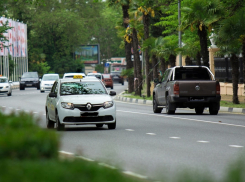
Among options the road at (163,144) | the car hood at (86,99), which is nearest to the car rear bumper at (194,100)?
the road at (163,144)

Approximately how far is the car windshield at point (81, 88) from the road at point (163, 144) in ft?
3.17

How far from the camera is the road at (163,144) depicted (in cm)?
942

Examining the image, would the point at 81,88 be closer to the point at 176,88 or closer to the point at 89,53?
the point at 176,88

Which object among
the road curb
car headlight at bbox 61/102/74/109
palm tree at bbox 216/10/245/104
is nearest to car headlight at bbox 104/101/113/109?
car headlight at bbox 61/102/74/109

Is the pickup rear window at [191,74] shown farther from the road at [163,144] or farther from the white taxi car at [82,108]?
the white taxi car at [82,108]

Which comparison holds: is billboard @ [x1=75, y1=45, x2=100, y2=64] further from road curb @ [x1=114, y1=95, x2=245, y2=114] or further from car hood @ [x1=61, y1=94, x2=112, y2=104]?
car hood @ [x1=61, y1=94, x2=112, y2=104]

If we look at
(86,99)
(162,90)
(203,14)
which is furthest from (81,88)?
(203,14)

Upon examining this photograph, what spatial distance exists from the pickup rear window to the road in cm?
397

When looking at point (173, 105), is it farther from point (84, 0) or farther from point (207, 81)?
point (84, 0)

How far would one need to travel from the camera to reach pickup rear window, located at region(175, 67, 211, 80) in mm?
23359

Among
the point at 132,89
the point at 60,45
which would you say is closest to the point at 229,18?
the point at 132,89

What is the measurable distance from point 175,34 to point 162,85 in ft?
58.6

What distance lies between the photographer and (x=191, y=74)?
23484 millimetres

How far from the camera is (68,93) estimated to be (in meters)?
16.8
